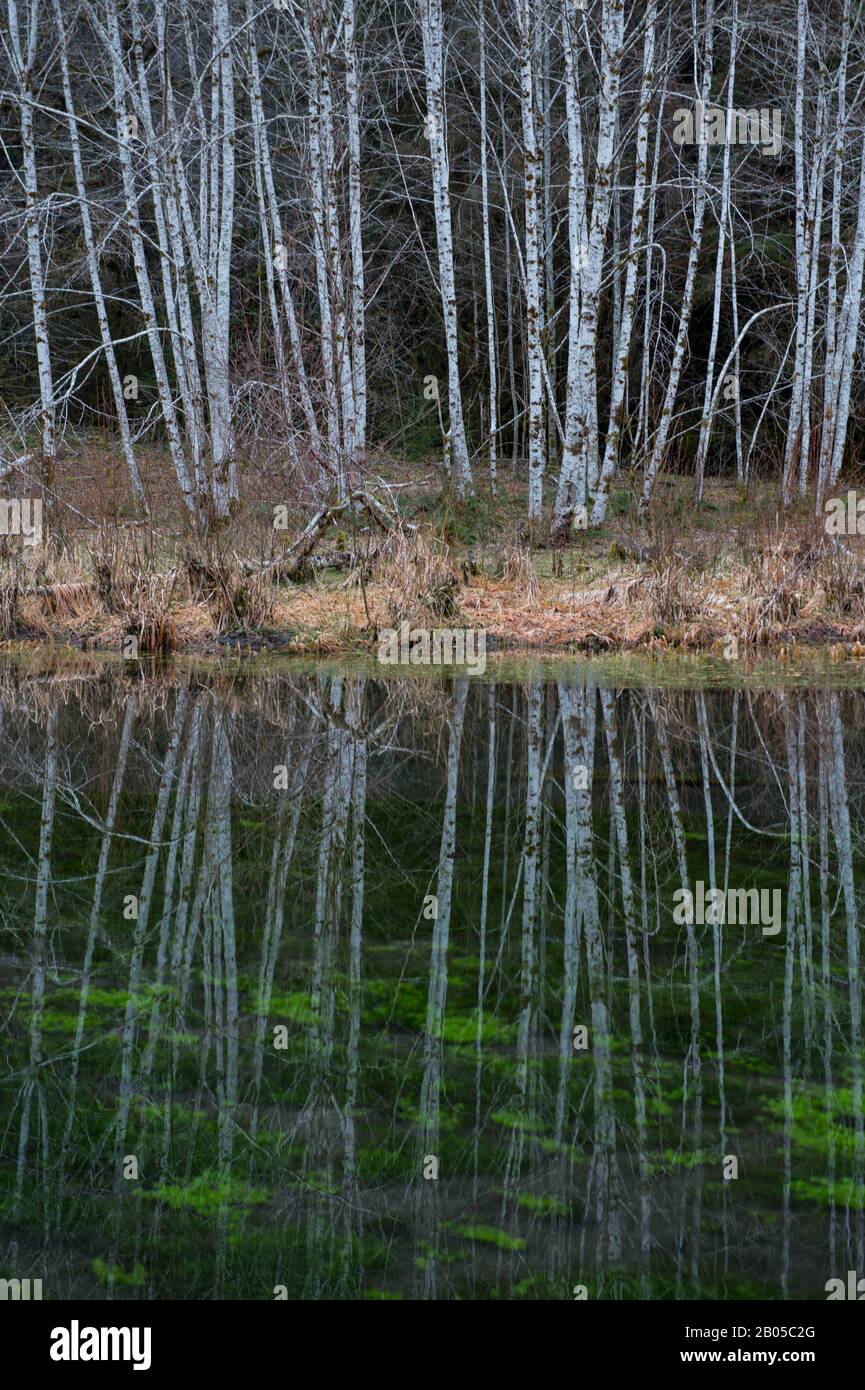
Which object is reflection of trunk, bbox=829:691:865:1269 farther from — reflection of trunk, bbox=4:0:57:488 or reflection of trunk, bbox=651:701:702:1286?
reflection of trunk, bbox=4:0:57:488

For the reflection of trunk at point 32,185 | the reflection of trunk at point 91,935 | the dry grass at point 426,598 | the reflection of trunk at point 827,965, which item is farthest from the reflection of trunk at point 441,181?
the reflection of trunk at point 827,965

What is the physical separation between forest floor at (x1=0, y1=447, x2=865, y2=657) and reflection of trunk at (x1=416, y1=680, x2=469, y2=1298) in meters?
5.21

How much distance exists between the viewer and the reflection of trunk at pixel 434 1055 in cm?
276

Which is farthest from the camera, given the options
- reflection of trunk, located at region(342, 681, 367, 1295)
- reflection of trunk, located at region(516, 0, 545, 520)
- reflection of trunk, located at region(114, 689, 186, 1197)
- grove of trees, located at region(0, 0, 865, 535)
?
grove of trees, located at region(0, 0, 865, 535)

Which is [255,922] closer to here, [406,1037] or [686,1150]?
[406,1037]

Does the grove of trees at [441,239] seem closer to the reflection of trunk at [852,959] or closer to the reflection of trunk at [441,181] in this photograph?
the reflection of trunk at [441,181]

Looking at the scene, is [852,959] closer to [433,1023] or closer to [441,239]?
[433,1023]

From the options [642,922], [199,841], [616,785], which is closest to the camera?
[642,922]

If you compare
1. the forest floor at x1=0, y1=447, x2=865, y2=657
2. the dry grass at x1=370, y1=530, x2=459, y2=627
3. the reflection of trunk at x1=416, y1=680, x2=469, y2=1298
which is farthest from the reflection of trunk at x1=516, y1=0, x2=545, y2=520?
the reflection of trunk at x1=416, y1=680, x2=469, y2=1298

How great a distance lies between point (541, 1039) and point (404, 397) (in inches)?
791

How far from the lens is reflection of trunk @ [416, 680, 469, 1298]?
9.07 feet
